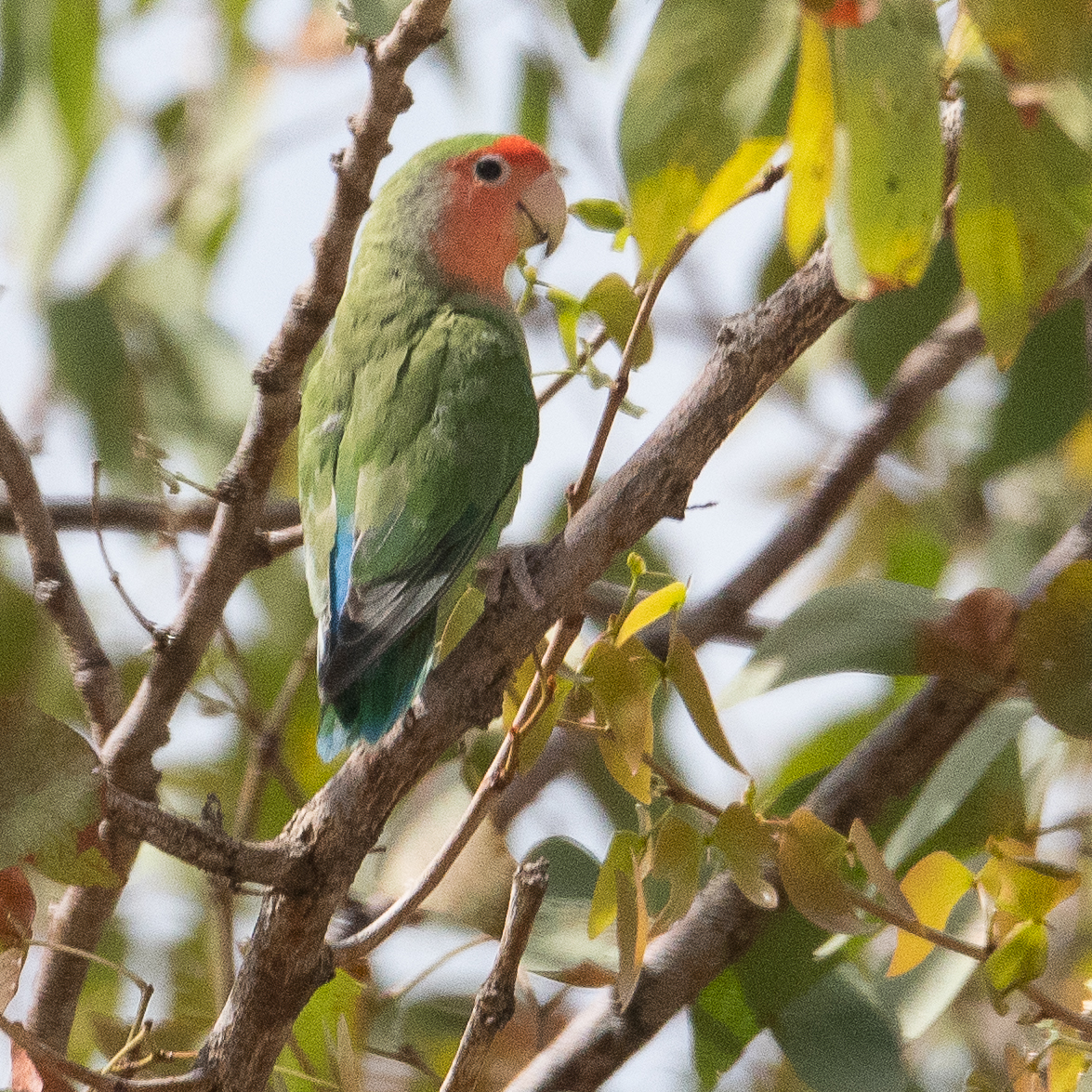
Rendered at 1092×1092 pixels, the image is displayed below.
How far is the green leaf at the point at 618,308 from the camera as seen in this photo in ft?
3.71

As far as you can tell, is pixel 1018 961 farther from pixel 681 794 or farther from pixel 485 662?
pixel 485 662

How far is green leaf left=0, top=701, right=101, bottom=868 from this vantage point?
826 millimetres

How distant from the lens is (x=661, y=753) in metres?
1.75

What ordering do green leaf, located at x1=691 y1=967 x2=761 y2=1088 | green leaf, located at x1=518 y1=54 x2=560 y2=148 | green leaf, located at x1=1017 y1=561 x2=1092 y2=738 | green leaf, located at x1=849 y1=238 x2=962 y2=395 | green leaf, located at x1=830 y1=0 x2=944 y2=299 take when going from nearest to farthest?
green leaf, located at x1=830 y1=0 x2=944 y2=299, green leaf, located at x1=1017 y1=561 x2=1092 y2=738, green leaf, located at x1=691 y1=967 x2=761 y2=1088, green leaf, located at x1=849 y1=238 x2=962 y2=395, green leaf, located at x1=518 y1=54 x2=560 y2=148

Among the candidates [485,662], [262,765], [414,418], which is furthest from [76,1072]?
[414,418]

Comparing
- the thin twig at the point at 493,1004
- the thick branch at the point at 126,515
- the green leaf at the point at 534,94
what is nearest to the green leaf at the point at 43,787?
the thin twig at the point at 493,1004

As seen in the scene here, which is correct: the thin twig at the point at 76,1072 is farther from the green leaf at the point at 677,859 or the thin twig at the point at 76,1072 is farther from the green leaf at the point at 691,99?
the green leaf at the point at 691,99

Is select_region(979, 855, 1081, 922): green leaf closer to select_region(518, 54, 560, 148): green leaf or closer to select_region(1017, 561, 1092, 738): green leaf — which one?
select_region(1017, 561, 1092, 738): green leaf

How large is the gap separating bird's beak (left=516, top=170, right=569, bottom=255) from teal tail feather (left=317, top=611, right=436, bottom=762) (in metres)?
0.79

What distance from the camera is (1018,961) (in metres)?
0.90

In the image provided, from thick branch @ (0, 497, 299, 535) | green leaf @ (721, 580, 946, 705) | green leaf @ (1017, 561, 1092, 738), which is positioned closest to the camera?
green leaf @ (1017, 561, 1092, 738)

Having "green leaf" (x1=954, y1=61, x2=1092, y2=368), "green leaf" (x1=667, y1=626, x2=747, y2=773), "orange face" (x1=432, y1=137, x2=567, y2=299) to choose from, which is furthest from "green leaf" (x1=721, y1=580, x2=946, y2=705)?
"orange face" (x1=432, y1=137, x2=567, y2=299)

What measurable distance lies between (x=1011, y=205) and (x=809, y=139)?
10 cm

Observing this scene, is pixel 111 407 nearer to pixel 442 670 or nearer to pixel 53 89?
pixel 53 89
